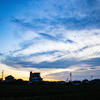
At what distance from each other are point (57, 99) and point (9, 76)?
559 feet

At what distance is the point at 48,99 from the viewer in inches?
656

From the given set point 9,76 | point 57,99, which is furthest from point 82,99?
point 9,76

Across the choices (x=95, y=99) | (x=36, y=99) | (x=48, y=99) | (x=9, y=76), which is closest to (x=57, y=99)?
(x=48, y=99)

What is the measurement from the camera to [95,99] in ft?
55.2

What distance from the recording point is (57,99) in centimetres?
1672

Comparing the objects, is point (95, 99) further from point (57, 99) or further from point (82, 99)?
point (57, 99)

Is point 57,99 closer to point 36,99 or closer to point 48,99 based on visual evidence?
point 48,99

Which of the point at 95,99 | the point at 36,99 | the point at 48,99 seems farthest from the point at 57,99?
the point at 95,99

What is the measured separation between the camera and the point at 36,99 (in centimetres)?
1648

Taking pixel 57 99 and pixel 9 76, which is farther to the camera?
pixel 9 76

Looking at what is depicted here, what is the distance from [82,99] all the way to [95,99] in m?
1.89

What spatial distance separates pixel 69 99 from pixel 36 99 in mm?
4583

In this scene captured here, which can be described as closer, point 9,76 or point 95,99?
point 95,99

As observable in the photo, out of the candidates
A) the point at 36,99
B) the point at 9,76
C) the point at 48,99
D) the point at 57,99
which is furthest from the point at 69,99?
the point at 9,76
